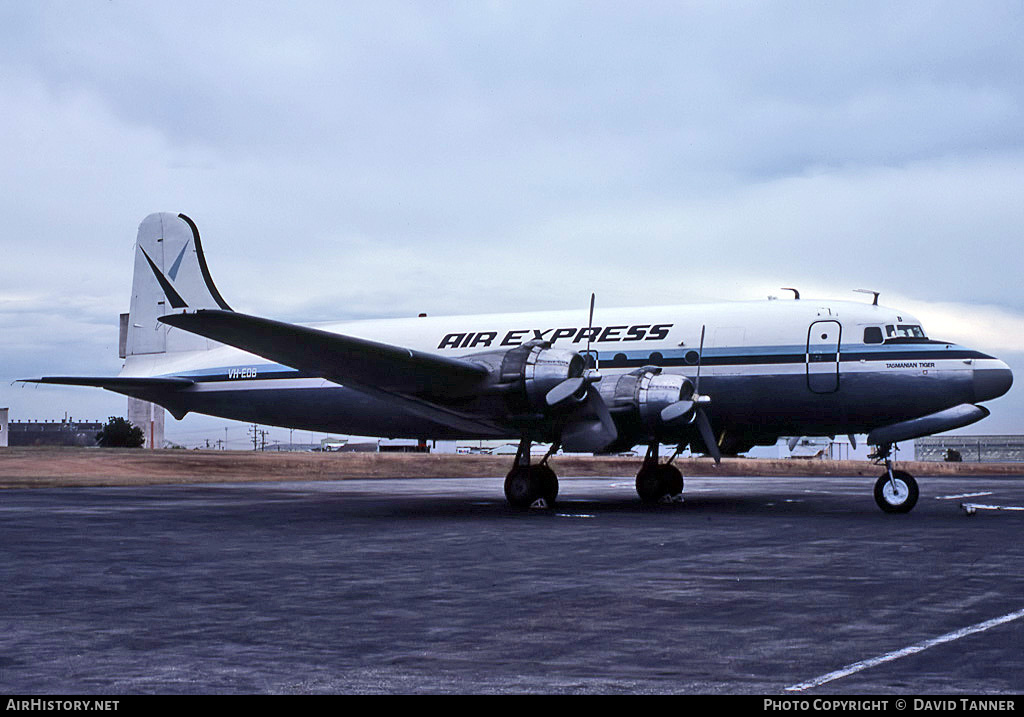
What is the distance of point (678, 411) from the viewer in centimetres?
2044

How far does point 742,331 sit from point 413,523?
8.41 metres

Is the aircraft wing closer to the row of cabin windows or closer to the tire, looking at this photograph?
the tire

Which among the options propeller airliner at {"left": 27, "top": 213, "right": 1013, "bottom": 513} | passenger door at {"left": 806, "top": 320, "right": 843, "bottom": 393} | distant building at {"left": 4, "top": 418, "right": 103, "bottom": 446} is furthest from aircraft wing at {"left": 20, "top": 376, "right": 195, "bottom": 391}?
distant building at {"left": 4, "top": 418, "right": 103, "bottom": 446}

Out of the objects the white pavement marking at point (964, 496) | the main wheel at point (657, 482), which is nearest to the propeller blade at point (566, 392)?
the main wheel at point (657, 482)

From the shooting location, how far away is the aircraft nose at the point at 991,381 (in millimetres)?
20031

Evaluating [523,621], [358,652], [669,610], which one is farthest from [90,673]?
[669,610]

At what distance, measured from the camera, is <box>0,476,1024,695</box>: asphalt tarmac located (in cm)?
609

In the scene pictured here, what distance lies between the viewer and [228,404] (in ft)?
90.2

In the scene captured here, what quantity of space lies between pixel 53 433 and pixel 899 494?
137 metres

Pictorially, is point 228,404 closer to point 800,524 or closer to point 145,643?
point 800,524

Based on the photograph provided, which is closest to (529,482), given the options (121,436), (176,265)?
(176,265)

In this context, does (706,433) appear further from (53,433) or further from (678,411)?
(53,433)

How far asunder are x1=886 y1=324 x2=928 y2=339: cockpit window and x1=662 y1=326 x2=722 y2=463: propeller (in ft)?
12.2

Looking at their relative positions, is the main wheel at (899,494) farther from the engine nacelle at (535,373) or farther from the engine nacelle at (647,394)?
the engine nacelle at (535,373)
